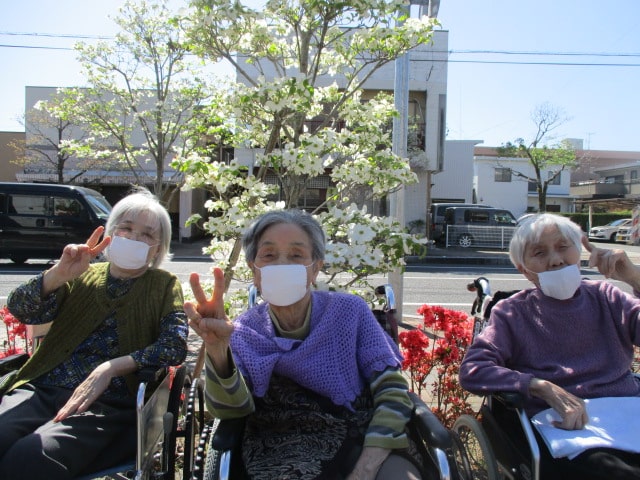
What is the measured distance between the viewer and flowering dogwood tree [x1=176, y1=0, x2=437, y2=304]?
2.90 meters

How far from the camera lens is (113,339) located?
2.23 meters

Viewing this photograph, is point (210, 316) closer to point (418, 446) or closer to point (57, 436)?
point (57, 436)

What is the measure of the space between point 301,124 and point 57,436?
2373mm

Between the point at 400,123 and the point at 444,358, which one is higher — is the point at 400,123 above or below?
above

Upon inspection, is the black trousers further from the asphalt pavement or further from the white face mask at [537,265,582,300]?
the asphalt pavement

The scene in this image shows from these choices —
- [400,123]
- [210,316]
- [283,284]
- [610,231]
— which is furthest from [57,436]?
[610,231]

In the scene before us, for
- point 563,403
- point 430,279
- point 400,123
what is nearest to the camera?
point 563,403

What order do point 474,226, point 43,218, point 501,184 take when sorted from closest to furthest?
point 43,218, point 474,226, point 501,184

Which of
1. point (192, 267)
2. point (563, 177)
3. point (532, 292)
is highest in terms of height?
point (563, 177)

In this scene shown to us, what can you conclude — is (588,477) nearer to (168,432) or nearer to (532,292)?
(532,292)

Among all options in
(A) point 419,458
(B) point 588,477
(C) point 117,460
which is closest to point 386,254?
(A) point 419,458

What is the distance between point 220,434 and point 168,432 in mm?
322

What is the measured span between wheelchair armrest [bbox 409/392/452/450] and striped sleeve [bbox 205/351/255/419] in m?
0.62

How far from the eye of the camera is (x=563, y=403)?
6.20ft
